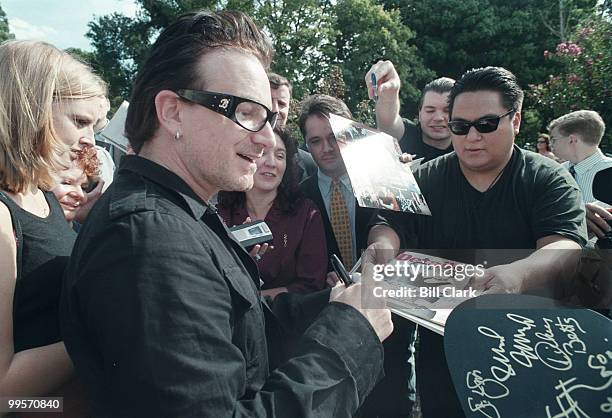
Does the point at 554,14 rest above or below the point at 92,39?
above

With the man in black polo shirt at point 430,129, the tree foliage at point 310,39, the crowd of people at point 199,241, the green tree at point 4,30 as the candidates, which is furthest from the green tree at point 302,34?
the crowd of people at point 199,241

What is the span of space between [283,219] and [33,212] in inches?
51.1

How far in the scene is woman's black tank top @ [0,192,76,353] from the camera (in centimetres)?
128

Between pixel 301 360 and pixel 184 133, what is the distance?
652 mm

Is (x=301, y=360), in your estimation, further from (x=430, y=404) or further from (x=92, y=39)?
(x=92, y=39)

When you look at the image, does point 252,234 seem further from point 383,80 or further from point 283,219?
point 383,80

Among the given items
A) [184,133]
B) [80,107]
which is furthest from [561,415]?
[80,107]

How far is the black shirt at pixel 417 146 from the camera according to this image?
360cm

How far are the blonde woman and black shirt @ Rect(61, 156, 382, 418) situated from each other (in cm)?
21

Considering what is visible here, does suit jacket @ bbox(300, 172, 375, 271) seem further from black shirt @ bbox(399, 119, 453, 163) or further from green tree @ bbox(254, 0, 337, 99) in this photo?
green tree @ bbox(254, 0, 337, 99)

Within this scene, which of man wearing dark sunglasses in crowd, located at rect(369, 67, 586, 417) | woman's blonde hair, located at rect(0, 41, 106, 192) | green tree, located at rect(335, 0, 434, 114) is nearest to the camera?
woman's blonde hair, located at rect(0, 41, 106, 192)

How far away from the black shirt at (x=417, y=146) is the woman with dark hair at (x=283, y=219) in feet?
4.33

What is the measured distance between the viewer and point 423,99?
147 inches

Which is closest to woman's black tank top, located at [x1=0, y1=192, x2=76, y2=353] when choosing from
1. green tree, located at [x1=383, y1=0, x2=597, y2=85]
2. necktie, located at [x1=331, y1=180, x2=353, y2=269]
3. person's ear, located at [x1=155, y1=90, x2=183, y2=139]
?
person's ear, located at [x1=155, y1=90, x2=183, y2=139]
